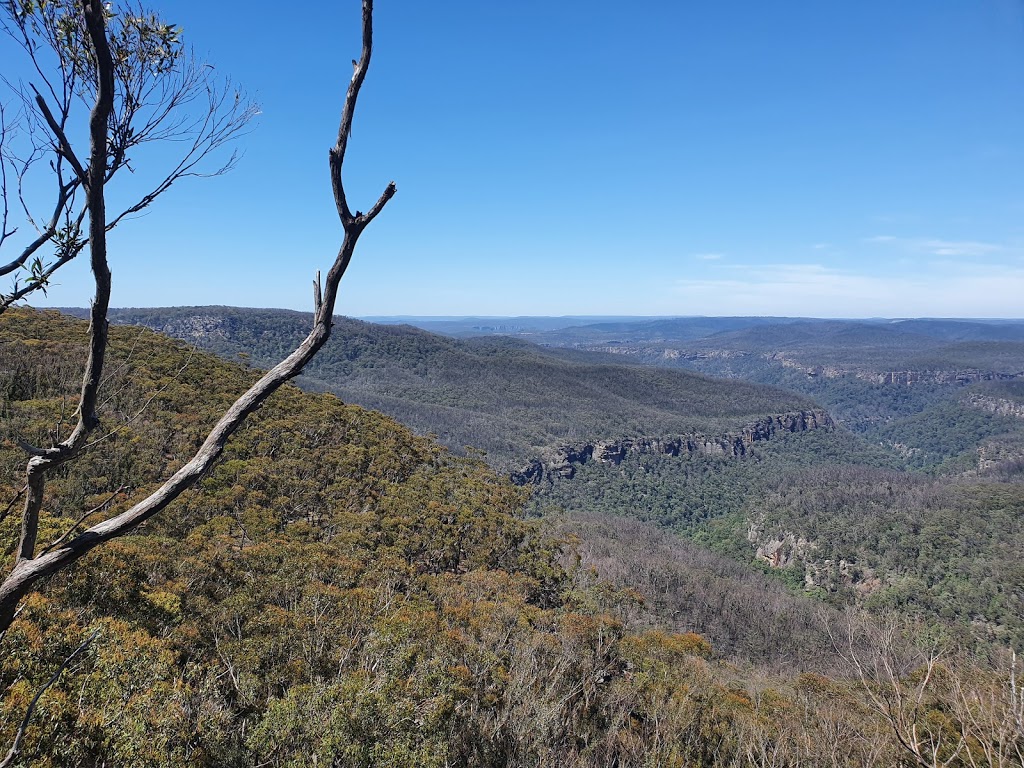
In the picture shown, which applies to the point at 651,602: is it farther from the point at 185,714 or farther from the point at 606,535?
the point at 185,714

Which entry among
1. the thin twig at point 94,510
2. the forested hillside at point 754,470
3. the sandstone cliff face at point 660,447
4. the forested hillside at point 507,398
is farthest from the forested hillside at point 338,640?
the forested hillside at point 507,398

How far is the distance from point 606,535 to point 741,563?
30.5 m

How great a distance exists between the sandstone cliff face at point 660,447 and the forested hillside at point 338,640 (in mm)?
78287

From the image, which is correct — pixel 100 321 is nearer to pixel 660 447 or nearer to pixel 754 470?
pixel 660 447

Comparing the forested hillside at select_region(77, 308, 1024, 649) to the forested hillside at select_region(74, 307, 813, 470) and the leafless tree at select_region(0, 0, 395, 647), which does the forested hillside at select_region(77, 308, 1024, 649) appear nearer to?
the forested hillside at select_region(74, 307, 813, 470)

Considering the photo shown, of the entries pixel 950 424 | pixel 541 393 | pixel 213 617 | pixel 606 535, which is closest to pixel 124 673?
pixel 213 617

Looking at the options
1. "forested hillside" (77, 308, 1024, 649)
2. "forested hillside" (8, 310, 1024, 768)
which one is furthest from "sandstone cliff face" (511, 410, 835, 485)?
"forested hillside" (8, 310, 1024, 768)

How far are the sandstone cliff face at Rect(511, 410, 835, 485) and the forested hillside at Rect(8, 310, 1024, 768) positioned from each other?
78287 mm

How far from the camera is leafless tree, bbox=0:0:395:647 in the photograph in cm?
263

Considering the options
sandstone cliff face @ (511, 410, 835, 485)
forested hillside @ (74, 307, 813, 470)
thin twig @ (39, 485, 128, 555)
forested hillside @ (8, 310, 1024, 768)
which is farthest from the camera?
forested hillside @ (74, 307, 813, 470)

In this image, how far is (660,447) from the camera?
146125mm

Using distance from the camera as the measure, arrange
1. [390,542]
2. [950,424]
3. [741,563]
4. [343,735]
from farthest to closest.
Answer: [950,424] < [741,563] < [390,542] < [343,735]

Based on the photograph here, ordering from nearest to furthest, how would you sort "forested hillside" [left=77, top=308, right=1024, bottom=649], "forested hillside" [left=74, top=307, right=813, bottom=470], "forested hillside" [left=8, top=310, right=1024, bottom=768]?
"forested hillside" [left=8, top=310, right=1024, bottom=768]
"forested hillside" [left=77, top=308, right=1024, bottom=649]
"forested hillside" [left=74, top=307, right=813, bottom=470]

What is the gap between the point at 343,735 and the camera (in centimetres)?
762
